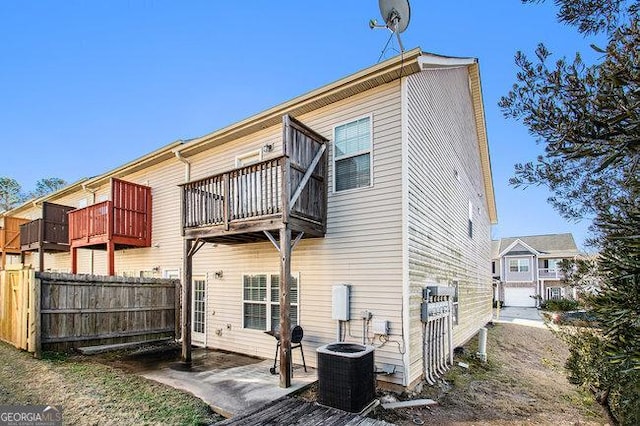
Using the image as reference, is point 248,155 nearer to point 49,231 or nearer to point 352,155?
point 352,155

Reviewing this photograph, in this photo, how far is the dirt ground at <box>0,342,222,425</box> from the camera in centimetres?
485

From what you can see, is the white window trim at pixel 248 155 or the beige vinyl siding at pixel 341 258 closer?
the beige vinyl siding at pixel 341 258

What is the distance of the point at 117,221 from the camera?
1122 centimetres

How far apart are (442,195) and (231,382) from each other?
6.71 meters

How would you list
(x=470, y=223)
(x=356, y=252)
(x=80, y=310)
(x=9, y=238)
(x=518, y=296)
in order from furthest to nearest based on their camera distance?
(x=518, y=296) → (x=9, y=238) → (x=470, y=223) → (x=80, y=310) → (x=356, y=252)

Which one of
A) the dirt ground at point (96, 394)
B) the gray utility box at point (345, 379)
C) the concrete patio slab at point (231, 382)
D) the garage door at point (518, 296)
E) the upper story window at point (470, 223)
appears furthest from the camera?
the garage door at point (518, 296)

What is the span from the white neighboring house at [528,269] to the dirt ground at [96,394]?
121ft

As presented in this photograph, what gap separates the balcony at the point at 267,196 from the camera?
6.60 m

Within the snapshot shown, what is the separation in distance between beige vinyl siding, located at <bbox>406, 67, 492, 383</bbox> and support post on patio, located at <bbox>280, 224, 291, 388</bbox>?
2.25m

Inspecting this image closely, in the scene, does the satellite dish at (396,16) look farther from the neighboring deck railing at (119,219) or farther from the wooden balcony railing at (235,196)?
the neighboring deck railing at (119,219)

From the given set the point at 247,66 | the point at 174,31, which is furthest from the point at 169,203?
the point at 247,66

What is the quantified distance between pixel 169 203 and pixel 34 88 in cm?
2987

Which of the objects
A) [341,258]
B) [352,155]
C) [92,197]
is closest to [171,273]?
[92,197]

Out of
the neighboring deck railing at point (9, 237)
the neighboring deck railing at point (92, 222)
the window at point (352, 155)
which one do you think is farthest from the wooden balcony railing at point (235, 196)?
the neighboring deck railing at point (9, 237)
